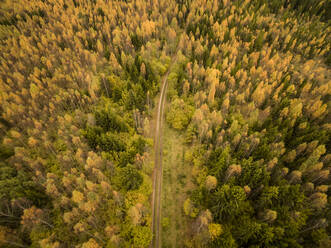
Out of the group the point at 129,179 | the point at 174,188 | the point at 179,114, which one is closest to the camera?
the point at 129,179

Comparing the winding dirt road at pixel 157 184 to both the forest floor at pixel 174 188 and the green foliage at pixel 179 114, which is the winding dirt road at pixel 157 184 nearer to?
the forest floor at pixel 174 188

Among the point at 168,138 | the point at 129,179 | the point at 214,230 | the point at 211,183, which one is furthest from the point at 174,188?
the point at 168,138

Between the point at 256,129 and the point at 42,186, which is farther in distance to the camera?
the point at 256,129

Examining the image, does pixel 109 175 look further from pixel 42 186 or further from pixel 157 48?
pixel 157 48

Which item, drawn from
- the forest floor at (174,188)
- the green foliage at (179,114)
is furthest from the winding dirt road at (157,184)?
the green foliage at (179,114)

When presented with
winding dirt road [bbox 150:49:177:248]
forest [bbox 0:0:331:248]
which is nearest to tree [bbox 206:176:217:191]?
forest [bbox 0:0:331:248]

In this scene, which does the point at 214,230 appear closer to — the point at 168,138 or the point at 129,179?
the point at 129,179

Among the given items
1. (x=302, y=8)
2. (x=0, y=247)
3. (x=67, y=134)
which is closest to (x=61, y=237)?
(x=0, y=247)
